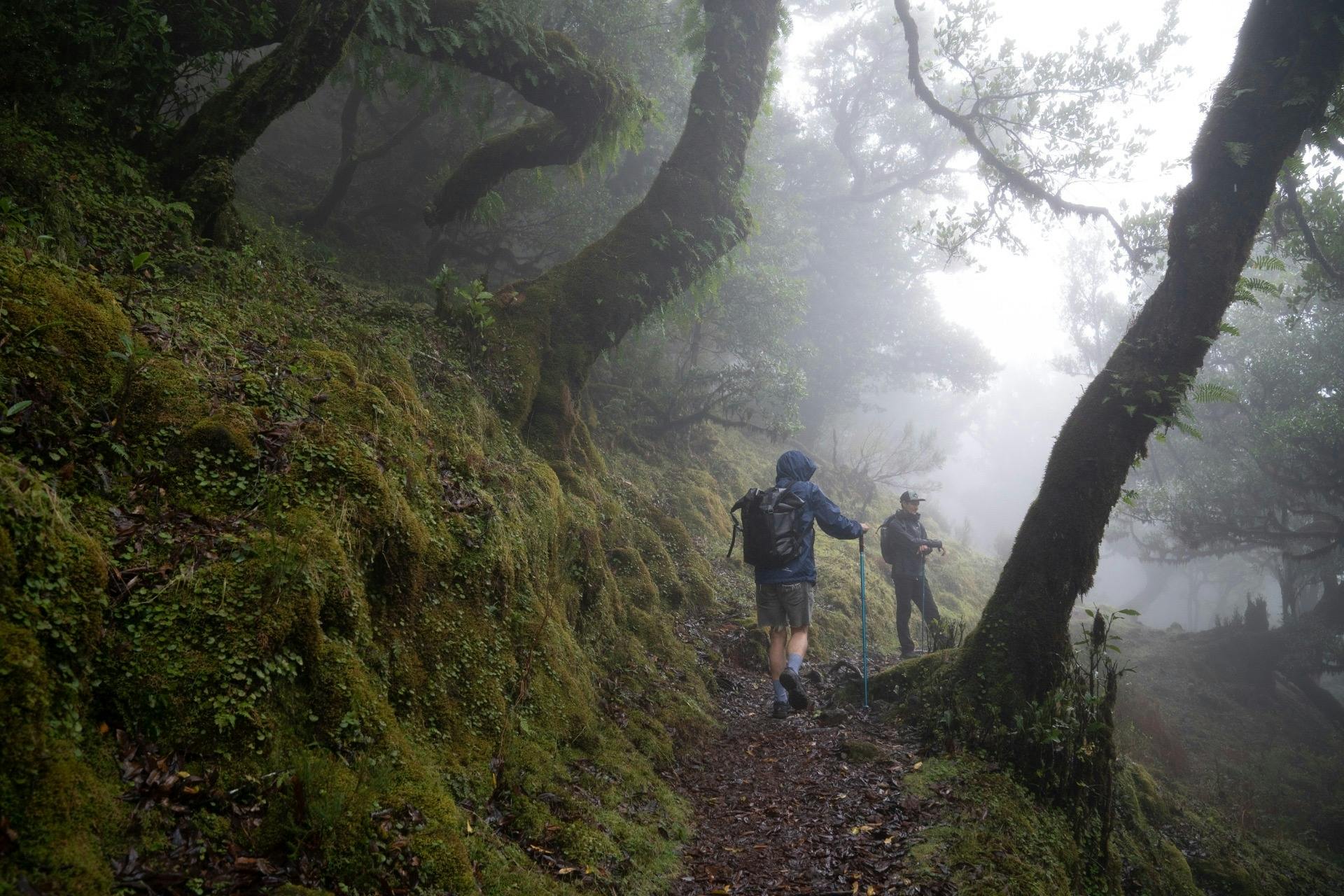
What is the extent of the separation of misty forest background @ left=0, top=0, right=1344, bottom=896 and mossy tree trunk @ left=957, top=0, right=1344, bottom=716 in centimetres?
3

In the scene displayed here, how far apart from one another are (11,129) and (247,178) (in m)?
9.37

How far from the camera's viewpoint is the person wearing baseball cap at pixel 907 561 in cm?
1031

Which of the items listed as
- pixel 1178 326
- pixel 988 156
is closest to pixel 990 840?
pixel 1178 326

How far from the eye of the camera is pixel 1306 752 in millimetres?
15961

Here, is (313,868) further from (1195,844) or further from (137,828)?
(1195,844)

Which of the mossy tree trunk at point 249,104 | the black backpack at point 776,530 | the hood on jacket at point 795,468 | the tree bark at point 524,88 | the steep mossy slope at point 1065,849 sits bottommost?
the steep mossy slope at point 1065,849

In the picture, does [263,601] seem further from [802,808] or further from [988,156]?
[988,156]

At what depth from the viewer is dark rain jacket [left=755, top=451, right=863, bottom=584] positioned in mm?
7227

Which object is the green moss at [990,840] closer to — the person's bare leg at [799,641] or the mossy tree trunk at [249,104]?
the person's bare leg at [799,641]

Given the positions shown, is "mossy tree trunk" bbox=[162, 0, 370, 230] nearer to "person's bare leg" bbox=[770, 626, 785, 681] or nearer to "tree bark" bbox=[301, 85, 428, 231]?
"tree bark" bbox=[301, 85, 428, 231]

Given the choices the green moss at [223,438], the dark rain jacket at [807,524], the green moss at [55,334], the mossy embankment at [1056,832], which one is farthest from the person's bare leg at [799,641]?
the green moss at [55,334]

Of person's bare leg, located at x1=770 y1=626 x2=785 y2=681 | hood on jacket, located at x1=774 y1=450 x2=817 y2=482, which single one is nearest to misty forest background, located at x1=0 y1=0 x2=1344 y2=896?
person's bare leg, located at x1=770 y1=626 x2=785 y2=681

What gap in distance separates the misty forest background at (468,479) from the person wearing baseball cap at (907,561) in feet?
2.63

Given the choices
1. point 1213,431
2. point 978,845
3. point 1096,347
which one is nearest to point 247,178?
point 978,845
